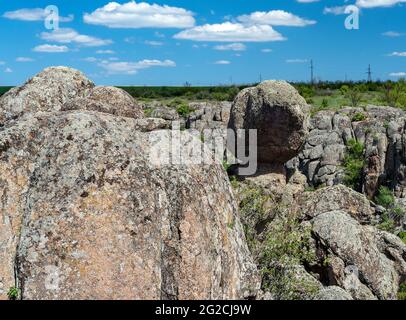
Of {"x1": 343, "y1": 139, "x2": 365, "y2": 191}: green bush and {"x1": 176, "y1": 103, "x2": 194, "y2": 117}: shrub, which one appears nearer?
{"x1": 343, "y1": 139, "x2": 365, "y2": 191}: green bush

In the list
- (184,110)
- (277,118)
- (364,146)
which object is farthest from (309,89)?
(277,118)

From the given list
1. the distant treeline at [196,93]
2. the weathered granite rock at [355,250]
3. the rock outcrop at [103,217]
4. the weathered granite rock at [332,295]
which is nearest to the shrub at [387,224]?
the weathered granite rock at [355,250]

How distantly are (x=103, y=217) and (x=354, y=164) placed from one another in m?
31.4

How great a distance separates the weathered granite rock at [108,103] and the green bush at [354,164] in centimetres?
2626

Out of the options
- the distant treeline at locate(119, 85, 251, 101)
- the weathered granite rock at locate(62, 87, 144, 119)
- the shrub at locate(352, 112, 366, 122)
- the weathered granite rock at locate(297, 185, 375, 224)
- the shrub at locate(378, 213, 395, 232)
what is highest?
the distant treeline at locate(119, 85, 251, 101)

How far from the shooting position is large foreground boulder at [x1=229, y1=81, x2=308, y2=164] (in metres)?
23.2

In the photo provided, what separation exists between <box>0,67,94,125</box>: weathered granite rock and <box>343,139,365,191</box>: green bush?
25.3m

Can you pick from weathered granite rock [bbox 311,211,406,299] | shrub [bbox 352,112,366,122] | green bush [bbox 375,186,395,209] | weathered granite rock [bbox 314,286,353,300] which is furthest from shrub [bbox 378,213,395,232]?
shrub [bbox 352,112,366,122]

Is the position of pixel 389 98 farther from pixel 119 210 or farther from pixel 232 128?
pixel 119 210

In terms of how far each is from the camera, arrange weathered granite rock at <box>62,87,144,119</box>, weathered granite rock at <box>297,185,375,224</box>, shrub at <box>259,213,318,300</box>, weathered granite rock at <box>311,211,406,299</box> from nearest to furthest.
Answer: weathered granite rock at <box>62,87,144,119</box> < shrub at <box>259,213,318,300</box> < weathered granite rock at <box>311,211,406,299</box> < weathered granite rock at <box>297,185,375,224</box>

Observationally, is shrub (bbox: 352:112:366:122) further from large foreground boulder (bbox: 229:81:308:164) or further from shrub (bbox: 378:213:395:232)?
large foreground boulder (bbox: 229:81:308:164)
